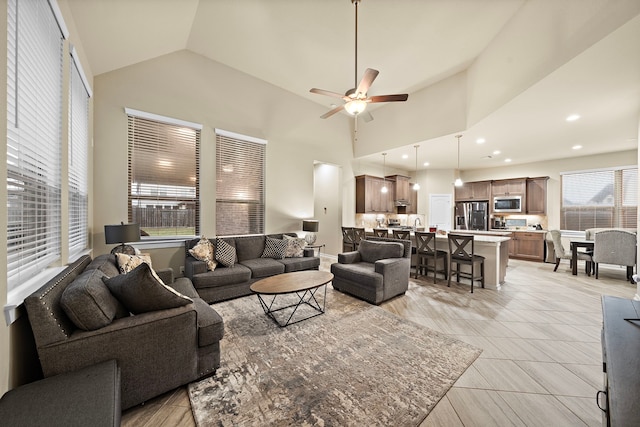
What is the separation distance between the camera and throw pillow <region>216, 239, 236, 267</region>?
3.80m

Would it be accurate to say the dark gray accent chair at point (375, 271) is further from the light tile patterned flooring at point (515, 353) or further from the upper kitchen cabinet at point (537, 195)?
the upper kitchen cabinet at point (537, 195)

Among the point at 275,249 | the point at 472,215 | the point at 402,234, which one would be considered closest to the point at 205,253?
the point at 275,249

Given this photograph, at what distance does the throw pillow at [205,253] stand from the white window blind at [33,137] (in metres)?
1.65

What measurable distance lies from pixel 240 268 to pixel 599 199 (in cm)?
899

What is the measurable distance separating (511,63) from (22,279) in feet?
18.0

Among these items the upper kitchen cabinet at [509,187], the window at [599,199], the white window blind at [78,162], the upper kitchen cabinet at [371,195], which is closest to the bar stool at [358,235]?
the upper kitchen cabinet at [371,195]

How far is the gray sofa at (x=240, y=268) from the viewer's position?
3.38 meters

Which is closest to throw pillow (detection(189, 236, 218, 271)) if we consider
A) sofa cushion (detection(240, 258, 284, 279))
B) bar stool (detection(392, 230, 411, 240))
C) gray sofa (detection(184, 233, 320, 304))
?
gray sofa (detection(184, 233, 320, 304))

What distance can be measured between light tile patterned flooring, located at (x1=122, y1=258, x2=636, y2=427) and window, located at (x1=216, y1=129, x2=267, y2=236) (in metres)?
3.08

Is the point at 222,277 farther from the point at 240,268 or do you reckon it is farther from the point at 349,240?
the point at 349,240

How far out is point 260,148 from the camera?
5.01 metres

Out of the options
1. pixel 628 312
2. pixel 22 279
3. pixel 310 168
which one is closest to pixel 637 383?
pixel 628 312

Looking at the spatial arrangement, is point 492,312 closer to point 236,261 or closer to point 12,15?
point 236,261

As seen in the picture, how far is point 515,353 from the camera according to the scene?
A: 7.40ft
